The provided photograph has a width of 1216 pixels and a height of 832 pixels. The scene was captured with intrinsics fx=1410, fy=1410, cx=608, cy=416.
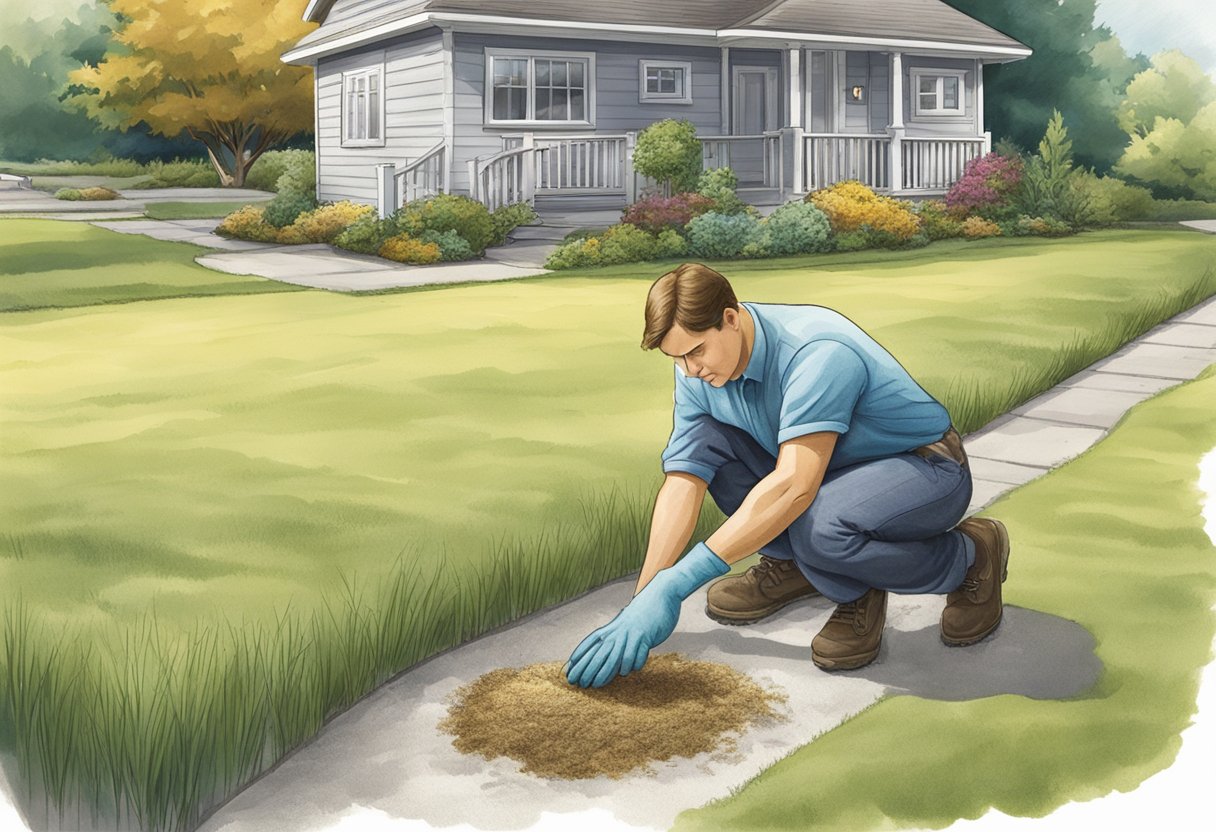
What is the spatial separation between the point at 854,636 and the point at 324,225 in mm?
19449

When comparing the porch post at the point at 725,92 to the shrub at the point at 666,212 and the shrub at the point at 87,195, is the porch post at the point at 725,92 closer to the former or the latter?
the shrub at the point at 666,212

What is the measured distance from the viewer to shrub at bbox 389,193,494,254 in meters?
19.4

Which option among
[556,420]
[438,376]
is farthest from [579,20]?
[556,420]

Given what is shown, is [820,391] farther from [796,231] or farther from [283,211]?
[283,211]

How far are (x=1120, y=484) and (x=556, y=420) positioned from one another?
2.93 metres

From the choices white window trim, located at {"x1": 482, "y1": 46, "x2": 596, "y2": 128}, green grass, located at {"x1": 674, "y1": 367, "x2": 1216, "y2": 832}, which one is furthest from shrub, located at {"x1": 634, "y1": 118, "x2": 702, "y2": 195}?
green grass, located at {"x1": 674, "y1": 367, "x2": 1216, "y2": 832}

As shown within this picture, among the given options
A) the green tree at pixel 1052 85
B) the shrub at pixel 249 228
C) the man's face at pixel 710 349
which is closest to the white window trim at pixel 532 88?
the shrub at pixel 249 228

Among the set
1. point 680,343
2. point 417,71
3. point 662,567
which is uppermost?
point 417,71

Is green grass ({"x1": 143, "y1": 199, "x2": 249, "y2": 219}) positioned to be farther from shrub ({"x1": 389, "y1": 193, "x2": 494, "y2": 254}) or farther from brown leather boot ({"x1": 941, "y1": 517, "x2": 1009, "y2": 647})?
brown leather boot ({"x1": 941, "y1": 517, "x2": 1009, "y2": 647})

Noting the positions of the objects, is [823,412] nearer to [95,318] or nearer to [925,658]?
[925,658]

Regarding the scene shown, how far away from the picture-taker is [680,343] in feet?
12.4

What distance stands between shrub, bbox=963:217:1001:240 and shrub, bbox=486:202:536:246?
6897 millimetres

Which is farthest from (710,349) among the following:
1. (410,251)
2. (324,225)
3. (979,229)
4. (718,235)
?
(324,225)

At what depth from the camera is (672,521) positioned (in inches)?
165
